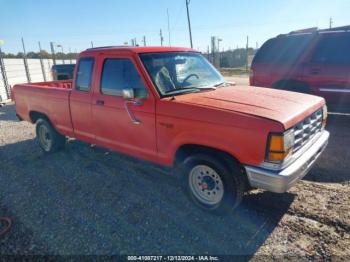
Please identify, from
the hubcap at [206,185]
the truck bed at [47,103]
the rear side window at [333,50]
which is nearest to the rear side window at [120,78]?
the truck bed at [47,103]

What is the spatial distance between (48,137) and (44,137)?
169 millimetres

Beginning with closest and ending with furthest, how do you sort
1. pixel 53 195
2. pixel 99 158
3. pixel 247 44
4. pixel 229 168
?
pixel 229 168, pixel 53 195, pixel 99 158, pixel 247 44

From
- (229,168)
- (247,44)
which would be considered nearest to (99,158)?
(229,168)

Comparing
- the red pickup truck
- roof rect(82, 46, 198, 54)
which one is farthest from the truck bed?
roof rect(82, 46, 198, 54)

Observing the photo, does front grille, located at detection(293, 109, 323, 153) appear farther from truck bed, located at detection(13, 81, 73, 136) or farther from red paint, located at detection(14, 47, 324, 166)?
truck bed, located at detection(13, 81, 73, 136)

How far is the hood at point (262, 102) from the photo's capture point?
272 cm

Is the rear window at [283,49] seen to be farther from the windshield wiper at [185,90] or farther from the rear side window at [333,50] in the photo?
the windshield wiper at [185,90]

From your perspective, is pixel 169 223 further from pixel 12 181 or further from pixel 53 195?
pixel 12 181

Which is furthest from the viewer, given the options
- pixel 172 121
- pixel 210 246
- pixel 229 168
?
pixel 172 121

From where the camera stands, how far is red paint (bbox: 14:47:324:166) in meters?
2.68

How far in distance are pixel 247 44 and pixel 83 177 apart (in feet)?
90.6

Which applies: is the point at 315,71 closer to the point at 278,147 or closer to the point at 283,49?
the point at 283,49

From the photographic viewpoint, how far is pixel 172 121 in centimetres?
320

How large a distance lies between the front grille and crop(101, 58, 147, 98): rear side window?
1856 millimetres
